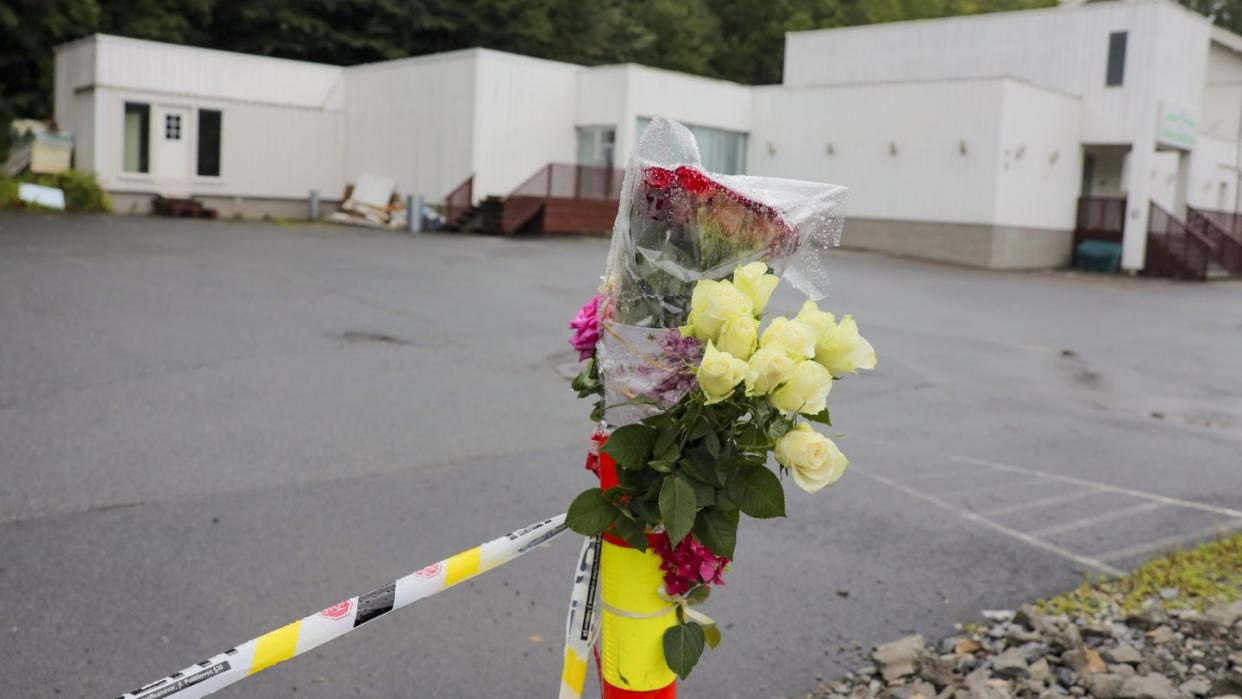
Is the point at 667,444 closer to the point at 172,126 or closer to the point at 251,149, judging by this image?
the point at 172,126

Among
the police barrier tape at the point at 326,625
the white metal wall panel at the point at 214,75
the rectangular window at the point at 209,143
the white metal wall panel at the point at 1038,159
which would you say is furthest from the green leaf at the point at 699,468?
the rectangular window at the point at 209,143

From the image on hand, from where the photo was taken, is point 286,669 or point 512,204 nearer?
point 286,669

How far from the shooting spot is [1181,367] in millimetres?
14406

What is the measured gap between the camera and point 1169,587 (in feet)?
19.0

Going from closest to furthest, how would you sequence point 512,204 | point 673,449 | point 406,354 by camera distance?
point 673,449
point 406,354
point 512,204

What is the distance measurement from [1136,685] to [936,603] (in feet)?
4.22

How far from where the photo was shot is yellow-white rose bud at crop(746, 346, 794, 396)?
240cm

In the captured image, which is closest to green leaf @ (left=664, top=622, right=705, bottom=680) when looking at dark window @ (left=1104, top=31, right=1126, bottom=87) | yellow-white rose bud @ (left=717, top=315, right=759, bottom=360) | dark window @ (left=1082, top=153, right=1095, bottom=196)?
yellow-white rose bud @ (left=717, top=315, right=759, bottom=360)

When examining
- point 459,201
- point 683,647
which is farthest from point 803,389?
point 459,201

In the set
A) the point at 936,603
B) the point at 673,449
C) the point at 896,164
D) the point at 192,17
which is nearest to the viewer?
the point at 673,449

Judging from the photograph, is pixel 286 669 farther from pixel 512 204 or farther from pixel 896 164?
pixel 896 164

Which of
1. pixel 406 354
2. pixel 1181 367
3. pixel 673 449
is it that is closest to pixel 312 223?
pixel 406 354

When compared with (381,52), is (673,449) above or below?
below

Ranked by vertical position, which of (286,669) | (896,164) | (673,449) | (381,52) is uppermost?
(381,52)
